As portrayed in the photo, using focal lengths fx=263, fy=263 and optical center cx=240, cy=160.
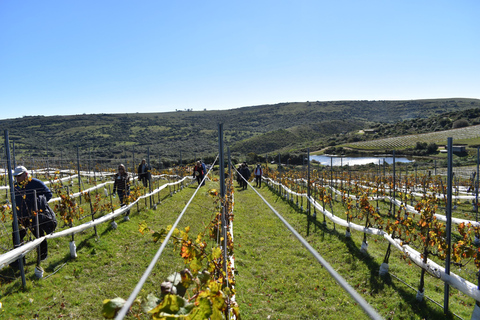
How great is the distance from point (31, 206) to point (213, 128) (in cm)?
6977

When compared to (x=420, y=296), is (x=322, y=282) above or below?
below

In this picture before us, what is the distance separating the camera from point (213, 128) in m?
73.6

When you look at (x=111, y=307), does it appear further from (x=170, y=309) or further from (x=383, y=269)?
(x=383, y=269)

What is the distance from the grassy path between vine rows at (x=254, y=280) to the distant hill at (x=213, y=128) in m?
28.4

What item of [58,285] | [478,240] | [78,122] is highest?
[78,122]

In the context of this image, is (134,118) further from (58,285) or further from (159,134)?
Answer: (58,285)

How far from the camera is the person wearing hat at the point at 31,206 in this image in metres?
4.53

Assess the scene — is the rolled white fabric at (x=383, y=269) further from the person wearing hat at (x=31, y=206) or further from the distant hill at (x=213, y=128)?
the distant hill at (x=213, y=128)

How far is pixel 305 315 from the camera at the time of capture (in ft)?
13.0

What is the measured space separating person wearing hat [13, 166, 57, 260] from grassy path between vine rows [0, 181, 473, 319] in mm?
555

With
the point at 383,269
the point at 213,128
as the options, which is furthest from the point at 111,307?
the point at 213,128

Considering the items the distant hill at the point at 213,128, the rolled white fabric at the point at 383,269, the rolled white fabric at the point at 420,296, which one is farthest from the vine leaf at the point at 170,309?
the distant hill at the point at 213,128

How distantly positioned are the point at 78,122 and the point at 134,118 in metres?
15.9

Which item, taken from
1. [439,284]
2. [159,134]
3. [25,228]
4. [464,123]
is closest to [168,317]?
[25,228]
